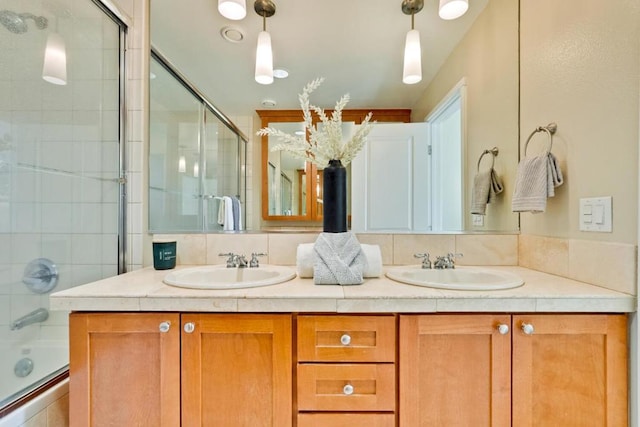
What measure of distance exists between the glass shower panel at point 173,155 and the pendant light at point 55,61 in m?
0.37

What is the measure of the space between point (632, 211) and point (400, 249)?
2.55ft

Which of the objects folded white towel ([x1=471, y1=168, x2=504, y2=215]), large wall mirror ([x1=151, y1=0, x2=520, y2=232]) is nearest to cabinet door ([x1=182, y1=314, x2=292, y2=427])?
large wall mirror ([x1=151, y1=0, x2=520, y2=232])

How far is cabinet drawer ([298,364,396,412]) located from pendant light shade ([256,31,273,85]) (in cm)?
131

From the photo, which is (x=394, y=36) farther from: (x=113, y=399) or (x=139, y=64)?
(x=113, y=399)

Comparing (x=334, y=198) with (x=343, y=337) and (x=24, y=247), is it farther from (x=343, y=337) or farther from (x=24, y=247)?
(x=24, y=247)

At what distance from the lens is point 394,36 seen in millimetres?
1444

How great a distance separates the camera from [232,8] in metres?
1.32

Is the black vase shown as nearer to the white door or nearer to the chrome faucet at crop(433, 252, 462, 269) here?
the white door

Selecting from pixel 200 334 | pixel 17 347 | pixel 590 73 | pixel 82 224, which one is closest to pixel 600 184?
pixel 590 73

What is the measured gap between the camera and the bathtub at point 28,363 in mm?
1094

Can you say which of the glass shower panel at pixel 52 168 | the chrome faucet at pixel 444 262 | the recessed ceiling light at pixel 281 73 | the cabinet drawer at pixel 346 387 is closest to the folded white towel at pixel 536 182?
the chrome faucet at pixel 444 262

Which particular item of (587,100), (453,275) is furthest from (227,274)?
(587,100)

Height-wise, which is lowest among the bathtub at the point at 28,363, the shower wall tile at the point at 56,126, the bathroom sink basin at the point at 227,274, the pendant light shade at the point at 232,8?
the bathtub at the point at 28,363

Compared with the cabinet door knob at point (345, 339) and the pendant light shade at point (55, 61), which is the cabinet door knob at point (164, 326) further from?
the pendant light shade at point (55, 61)
